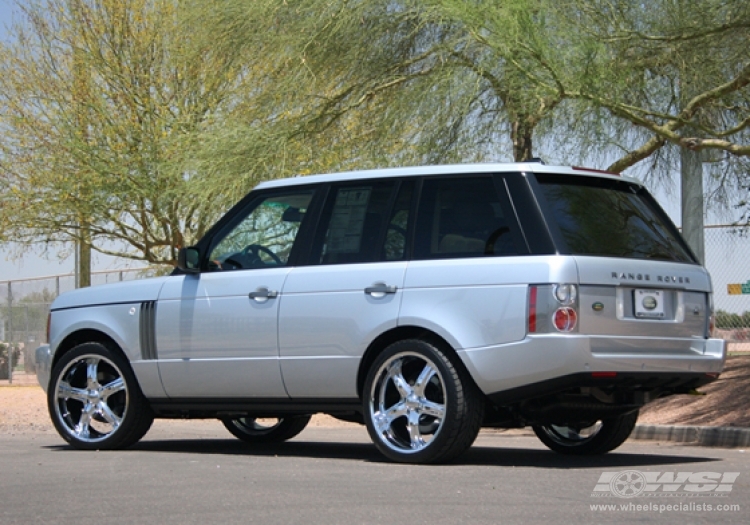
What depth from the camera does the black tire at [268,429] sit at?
10539mm

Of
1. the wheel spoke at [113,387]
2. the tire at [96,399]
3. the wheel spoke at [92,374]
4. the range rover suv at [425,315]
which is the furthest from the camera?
the wheel spoke at [92,374]

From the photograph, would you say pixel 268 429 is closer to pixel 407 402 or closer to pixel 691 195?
pixel 407 402

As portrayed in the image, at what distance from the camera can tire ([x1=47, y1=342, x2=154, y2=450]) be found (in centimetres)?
941

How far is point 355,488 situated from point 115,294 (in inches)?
141

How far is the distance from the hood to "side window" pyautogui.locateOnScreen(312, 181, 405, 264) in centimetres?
147

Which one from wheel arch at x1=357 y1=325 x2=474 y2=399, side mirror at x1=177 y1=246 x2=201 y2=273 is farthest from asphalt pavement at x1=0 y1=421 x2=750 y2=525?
side mirror at x1=177 y1=246 x2=201 y2=273

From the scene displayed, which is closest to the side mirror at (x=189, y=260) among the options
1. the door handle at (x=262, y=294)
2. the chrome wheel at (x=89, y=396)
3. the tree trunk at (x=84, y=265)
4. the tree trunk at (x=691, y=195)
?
the door handle at (x=262, y=294)

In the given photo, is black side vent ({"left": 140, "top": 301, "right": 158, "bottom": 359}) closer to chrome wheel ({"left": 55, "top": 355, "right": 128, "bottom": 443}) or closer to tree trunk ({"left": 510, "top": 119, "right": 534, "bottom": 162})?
chrome wheel ({"left": 55, "top": 355, "right": 128, "bottom": 443})

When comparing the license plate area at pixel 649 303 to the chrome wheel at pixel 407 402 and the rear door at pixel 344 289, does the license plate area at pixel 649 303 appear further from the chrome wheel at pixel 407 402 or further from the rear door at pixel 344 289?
the rear door at pixel 344 289

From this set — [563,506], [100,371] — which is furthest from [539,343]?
[100,371]

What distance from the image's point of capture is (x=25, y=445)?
1043 centimetres

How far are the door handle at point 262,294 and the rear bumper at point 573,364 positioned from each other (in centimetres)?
156

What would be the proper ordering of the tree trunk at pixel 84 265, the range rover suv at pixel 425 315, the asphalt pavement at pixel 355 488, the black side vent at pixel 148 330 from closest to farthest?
the asphalt pavement at pixel 355 488
the range rover suv at pixel 425 315
the black side vent at pixel 148 330
the tree trunk at pixel 84 265

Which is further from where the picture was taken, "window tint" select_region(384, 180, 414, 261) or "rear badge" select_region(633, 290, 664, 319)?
"window tint" select_region(384, 180, 414, 261)
